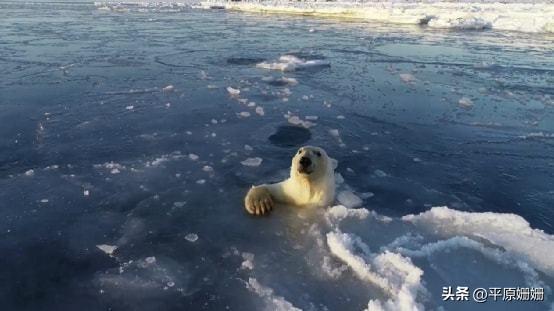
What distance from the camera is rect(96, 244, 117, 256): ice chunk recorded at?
3423mm

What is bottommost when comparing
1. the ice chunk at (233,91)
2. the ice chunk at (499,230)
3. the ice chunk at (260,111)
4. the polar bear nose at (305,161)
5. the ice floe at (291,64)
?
the ice chunk at (499,230)

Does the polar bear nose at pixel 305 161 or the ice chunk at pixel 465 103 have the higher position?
the polar bear nose at pixel 305 161

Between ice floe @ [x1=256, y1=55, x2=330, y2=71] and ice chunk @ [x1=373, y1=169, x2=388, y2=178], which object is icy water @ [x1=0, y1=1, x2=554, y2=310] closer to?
ice chunk @ [x1=373, y1=169, x2=388, y2=178]

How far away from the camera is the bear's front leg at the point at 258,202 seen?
400cm

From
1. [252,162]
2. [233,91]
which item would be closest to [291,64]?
[233,91]

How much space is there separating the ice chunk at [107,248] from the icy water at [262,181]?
1.1 inches

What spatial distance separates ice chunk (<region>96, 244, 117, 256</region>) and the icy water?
1.1 inches

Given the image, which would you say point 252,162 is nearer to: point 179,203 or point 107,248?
point 179,203

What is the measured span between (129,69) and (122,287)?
22.4 ft

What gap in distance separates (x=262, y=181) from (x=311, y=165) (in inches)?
35.6

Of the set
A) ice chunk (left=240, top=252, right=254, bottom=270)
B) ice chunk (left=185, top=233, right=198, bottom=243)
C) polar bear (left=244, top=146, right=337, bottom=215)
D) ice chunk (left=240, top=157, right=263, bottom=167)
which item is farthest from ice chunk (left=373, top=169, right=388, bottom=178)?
ice chunk (left=185, top=233, right=198, bottom=243)

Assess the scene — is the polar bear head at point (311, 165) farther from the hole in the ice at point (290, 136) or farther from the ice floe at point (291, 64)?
the ice floe at point (291, 64)

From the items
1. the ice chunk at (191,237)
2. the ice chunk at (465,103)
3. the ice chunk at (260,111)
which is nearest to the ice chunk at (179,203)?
the ice chunk at (191,237)

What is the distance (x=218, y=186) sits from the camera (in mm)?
4488
